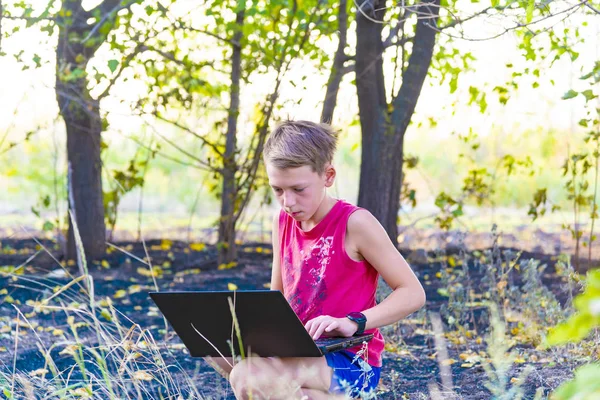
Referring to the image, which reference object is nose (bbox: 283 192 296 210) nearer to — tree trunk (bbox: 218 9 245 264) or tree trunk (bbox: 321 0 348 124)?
tree trunk (bbox: 321 0 348 124)

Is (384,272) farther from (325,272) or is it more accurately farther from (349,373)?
(349,373)

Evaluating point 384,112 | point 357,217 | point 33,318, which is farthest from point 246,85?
point 357,217

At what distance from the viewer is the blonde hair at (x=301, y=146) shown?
2.60 m

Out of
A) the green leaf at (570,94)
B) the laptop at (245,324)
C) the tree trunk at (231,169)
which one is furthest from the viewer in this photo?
the tree trunk at (231,169)

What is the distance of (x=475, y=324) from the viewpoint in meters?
4.84

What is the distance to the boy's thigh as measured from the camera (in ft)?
8.13

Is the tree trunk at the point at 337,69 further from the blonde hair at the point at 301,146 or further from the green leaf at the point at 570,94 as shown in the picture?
the blonde hair at the point at 301,146

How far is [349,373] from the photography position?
2.63 metres

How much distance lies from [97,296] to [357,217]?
357 centimetres

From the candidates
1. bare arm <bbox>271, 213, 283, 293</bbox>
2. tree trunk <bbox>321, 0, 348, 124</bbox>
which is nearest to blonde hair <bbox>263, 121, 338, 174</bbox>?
bare arm <bbox>271, 213, 283, 293</bbox>

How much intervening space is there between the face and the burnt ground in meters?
0.81

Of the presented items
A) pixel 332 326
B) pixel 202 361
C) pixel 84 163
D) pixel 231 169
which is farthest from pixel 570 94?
pixel 84 163

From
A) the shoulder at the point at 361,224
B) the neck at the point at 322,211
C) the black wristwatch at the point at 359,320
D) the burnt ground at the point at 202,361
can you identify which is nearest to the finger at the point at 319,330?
the black wristwatch at the point at 359,320

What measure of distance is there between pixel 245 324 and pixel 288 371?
250mm
